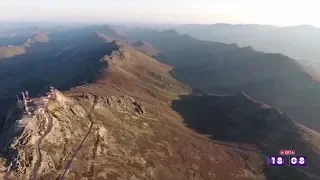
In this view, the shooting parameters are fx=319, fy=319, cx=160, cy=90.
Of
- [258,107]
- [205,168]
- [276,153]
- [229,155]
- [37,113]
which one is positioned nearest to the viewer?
[37,113]

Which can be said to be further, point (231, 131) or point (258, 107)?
point (258, 107)

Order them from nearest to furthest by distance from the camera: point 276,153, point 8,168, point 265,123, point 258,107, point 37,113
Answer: point 8,168, point 37,113, point 276,153, point 265,123, point 258,107

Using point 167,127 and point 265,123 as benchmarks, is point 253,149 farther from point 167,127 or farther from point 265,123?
point 167,127

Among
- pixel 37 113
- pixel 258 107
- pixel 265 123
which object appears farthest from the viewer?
pixel 258 107

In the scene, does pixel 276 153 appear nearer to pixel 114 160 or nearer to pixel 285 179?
pixel 285 179

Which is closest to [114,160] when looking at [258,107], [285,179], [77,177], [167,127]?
[77,177]

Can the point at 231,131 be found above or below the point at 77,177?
below

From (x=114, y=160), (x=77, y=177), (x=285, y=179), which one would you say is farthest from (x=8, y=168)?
(x=285, y=179)

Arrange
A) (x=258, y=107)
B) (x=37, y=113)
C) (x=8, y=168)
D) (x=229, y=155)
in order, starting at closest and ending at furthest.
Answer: (x=8, y=168) < (x=37, y=113) < (x=229, y=155) < (x=258, y=107)

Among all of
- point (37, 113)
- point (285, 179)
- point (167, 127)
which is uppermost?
point (37, 113)
